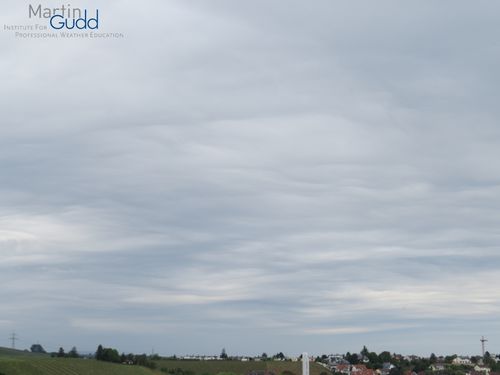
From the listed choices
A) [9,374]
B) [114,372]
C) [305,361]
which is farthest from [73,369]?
[305,361]

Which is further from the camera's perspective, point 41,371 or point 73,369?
point 73,369

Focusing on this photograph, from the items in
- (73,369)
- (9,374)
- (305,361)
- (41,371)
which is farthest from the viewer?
(73,369)

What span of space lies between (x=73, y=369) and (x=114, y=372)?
10.4 metres

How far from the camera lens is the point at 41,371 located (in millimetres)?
173250

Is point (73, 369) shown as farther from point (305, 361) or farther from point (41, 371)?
point (305, 361)

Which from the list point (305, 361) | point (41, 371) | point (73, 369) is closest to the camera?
point (305, 361)

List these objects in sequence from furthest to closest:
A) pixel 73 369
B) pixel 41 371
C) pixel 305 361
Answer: pixel 73 369 → pixel 41 371 → pixel 305 361

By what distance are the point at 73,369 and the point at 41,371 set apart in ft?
51.3

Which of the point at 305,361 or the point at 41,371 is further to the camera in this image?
the point at 41,371

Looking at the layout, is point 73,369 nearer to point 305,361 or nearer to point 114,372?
point 114,372

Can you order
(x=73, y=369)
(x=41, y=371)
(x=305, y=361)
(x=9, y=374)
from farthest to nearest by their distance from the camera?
(x=73, y=369) → (x=41, y=371) → (x=9, y=374) → (x=305, y=361)

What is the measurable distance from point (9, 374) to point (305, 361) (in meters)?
114

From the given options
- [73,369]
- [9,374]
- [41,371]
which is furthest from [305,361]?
[73,369]

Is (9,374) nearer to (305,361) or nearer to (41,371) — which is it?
(41,371)
